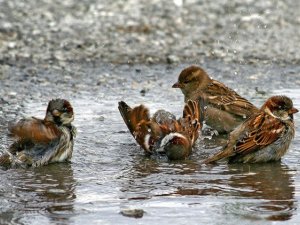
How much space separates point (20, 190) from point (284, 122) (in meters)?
2.59

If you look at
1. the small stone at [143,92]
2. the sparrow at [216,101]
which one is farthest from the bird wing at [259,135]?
the small stone at [143,92]

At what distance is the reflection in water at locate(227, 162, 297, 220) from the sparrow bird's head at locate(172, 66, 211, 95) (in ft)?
7.35

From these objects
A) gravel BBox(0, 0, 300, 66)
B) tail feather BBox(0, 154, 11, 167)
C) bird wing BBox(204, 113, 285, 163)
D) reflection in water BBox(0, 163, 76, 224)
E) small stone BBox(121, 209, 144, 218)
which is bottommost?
small stone BBox(121, 209, 144, 218)

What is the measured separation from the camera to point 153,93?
10727mm

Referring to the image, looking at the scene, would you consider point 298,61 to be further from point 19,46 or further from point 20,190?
point 20,190

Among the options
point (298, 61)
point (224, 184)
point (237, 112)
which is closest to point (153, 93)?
point (237, 112)

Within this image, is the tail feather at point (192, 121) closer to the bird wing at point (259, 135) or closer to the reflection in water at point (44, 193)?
the bird wing at point (259, 135)

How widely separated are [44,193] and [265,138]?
7.32ft

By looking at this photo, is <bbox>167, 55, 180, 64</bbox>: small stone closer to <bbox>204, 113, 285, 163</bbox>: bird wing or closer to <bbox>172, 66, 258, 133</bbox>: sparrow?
<bbox>172, 66, 258, 133</bbox>: sparrow

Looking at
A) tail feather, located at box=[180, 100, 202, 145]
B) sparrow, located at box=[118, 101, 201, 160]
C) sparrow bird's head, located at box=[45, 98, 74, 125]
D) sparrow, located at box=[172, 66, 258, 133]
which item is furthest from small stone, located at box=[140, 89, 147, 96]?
sparrow bird's head, located at box=[45, 98, 74, 125]

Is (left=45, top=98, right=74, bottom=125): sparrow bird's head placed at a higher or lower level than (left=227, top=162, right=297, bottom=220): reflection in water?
higher

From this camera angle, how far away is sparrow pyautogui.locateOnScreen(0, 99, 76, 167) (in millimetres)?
7402

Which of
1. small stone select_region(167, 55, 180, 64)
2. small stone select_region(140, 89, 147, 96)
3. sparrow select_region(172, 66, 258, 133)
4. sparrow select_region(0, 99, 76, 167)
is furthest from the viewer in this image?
small stone select_region(167, 55, 180, 64)

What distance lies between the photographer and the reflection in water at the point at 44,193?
5967 mm
